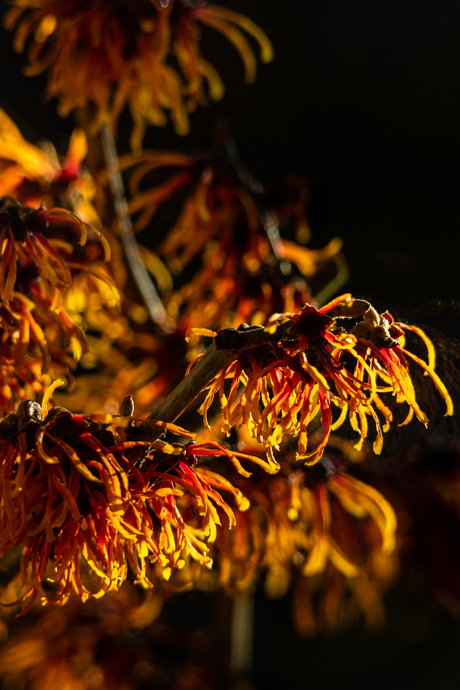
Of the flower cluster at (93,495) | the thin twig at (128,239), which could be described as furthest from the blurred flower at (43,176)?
the flower cluster at (93,495)

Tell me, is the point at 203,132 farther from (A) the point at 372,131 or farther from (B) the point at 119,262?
(B) the point at 119,262

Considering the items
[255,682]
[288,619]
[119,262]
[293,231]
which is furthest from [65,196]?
[288,619]

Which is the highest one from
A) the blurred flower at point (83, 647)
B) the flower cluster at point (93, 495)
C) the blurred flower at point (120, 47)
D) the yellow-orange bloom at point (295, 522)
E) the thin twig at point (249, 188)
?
the blurred flower at point (120, 47)

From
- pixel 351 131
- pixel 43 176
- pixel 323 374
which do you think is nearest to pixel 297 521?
pixel 323 374

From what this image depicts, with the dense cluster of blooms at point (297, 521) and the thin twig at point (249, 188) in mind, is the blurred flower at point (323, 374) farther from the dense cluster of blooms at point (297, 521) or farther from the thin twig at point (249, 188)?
the thin twig at point (249, 188)

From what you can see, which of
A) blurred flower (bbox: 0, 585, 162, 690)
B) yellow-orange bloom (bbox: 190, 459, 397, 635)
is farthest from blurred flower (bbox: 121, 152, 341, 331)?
blurred flower (bbox: 0, 585, 162, 690)
